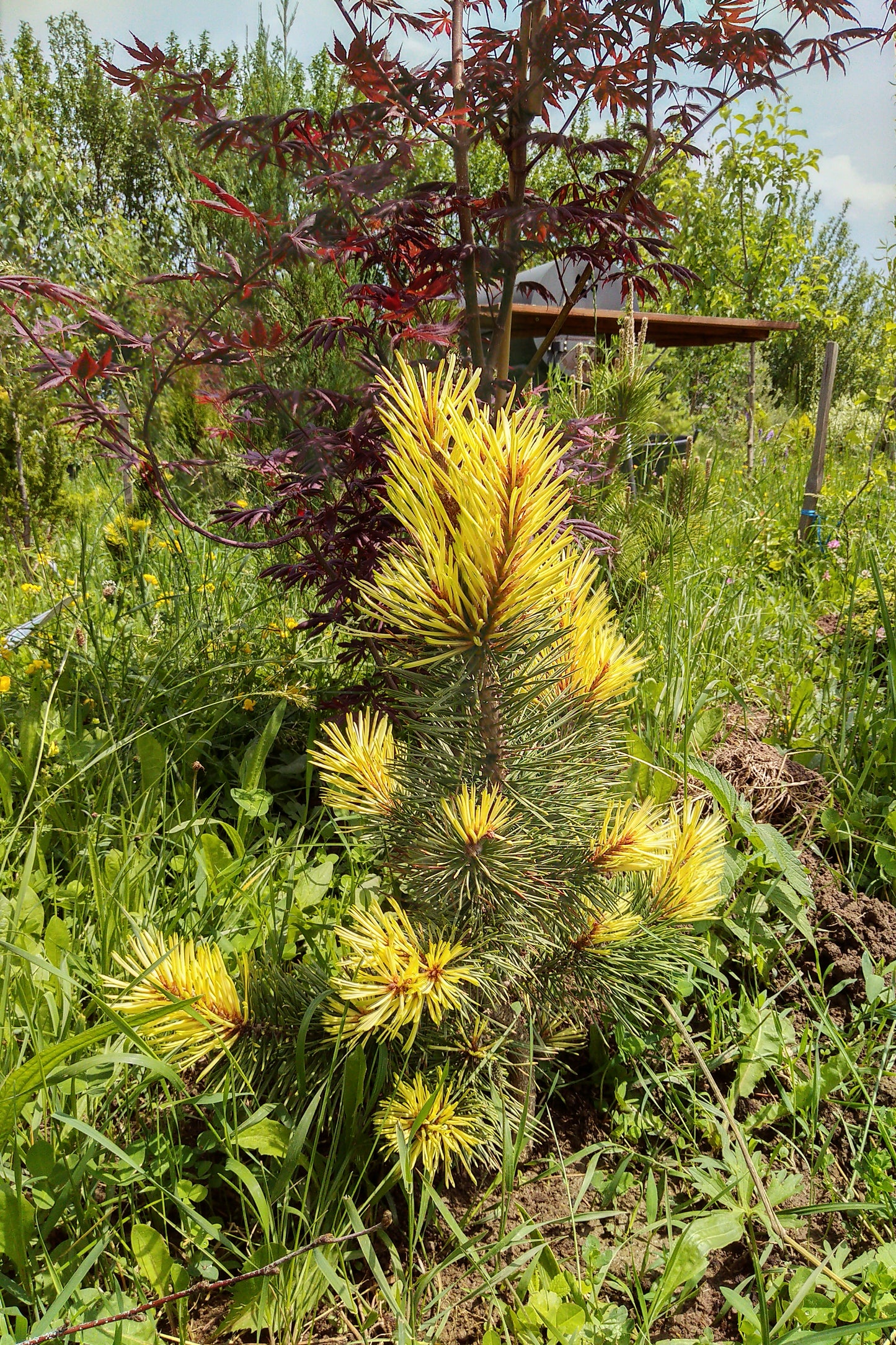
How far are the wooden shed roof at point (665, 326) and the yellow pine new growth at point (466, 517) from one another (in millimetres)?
6035

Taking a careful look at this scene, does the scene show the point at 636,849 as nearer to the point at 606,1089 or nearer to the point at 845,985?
the point at 606,1089

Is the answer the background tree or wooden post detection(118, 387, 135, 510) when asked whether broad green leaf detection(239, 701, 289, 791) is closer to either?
wooden post detection(118, 387, 135, 510)

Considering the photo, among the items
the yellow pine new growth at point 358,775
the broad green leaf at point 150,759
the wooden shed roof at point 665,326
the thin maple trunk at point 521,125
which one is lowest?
the broad green leaf at point 150,759

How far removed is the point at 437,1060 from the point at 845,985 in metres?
0.93

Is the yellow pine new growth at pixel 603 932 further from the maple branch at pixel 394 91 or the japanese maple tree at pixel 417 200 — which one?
the maple branch at pixel 394 91

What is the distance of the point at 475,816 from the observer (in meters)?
0.94

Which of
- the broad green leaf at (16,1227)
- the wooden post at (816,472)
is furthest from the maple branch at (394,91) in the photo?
the wooden post at (816,472)

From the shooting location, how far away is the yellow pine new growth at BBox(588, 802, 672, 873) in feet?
3.62

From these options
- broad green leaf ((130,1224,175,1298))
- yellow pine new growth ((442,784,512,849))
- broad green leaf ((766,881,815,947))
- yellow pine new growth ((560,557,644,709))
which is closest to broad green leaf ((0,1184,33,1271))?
broad green leaf ((130,1224,175,1298))

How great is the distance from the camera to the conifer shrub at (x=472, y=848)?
33.6 inches

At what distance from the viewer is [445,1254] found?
1.19 meters

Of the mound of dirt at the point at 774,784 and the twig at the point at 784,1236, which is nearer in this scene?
the twig at the point at 784,1236

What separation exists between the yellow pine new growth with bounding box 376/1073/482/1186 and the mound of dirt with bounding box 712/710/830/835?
1171 mm

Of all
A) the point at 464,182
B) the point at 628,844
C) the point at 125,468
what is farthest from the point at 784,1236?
the point at 125,468
